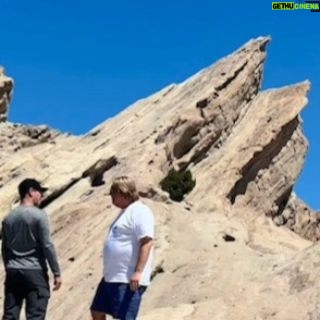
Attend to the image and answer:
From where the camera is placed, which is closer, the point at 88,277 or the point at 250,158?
the point at 88,277

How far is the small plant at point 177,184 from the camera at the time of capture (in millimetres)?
38000

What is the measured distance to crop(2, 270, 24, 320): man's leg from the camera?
35.5ft

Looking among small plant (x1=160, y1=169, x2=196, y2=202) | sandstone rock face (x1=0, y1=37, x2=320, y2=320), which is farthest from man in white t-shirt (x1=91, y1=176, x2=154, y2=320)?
small plant (x1=160, y1=169, x2=196, y2=202)

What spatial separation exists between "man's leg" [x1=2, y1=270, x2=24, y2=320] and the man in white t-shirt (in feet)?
3.89

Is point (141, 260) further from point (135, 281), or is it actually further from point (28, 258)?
point (28, 258)

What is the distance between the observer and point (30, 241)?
1078cm

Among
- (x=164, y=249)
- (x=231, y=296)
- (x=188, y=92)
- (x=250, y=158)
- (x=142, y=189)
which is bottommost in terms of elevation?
(x=231, y=296)

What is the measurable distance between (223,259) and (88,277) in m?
4.59

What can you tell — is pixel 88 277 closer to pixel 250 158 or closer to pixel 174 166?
pixel 174 166

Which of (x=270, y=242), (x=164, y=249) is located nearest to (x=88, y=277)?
(x=164, y=249)

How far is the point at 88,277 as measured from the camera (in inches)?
1075

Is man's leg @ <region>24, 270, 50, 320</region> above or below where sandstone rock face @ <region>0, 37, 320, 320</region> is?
below

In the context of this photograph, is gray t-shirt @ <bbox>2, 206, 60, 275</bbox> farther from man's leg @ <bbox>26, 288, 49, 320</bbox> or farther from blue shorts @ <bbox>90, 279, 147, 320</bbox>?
blue shorts @ <bbox>90, 279, 147, 320</bbox>

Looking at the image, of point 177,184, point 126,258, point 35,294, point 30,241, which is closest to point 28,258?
point 30,241
